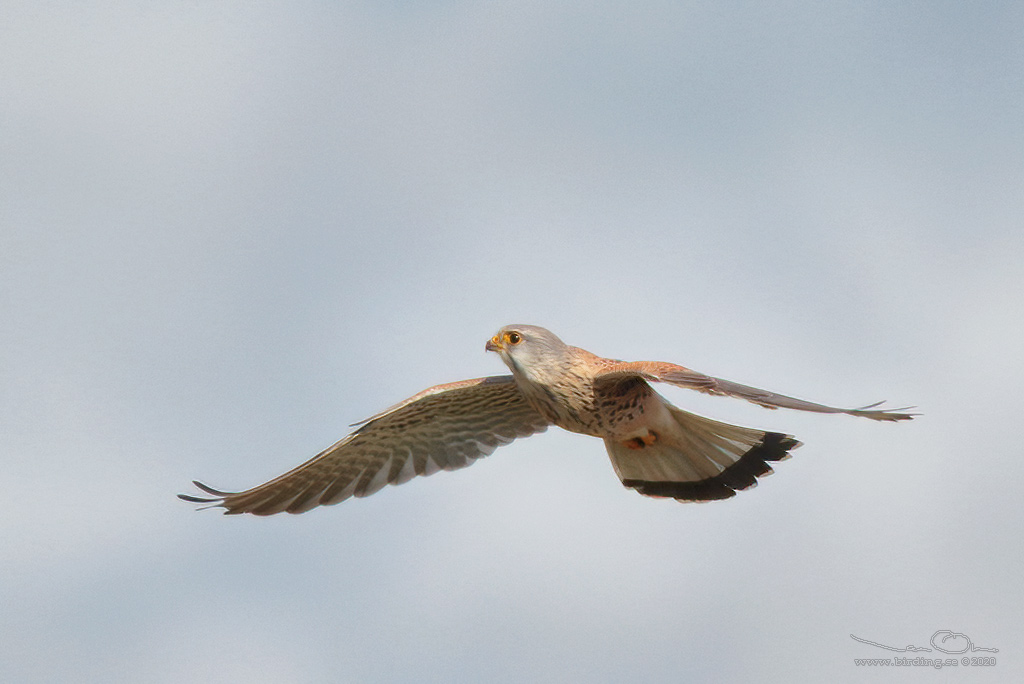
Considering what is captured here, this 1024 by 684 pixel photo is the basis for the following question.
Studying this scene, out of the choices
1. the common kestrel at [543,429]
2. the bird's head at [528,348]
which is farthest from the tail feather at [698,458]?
the bird's head at [528,348]

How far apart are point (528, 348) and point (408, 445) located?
8.72 feet

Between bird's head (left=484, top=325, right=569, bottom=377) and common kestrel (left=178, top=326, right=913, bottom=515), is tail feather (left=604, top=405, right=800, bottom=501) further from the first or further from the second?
bird's head (left=484, top=325, right=569, bottom=377)

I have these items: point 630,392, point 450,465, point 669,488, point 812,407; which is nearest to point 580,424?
point 630,392

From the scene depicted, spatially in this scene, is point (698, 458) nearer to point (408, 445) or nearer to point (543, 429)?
point (543, 429)

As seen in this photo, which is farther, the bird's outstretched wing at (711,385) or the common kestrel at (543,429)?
the common kestrel at (543,429)

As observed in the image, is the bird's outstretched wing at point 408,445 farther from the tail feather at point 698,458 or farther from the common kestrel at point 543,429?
the tail feather at point 698,458

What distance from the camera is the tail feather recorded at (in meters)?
10.5

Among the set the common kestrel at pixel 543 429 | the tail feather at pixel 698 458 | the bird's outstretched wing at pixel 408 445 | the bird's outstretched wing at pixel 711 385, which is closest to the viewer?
the bird's outstretched wing at pixel 711 385

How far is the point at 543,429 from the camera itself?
11.9m

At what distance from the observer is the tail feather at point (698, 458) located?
10.5 meters

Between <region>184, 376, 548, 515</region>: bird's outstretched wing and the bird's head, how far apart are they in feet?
3.63

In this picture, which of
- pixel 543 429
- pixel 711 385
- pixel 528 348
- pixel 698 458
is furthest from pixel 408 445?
pixel 711 385

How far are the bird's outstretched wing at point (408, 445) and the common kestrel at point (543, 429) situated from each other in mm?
11

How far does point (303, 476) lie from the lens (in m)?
11.7
